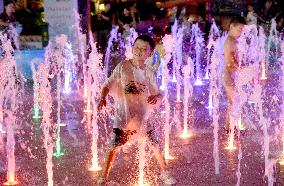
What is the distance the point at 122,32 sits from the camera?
1858 cm

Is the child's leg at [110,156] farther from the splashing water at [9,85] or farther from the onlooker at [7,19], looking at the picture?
the onlooker at [7,19]

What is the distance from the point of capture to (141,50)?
561 centimetres

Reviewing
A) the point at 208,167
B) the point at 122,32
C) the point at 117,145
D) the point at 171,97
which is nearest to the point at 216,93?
the point at 171,97

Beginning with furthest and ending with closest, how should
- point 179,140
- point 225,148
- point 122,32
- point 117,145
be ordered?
point 122,32 → point 179,140 → point 225,148 → point 117,145

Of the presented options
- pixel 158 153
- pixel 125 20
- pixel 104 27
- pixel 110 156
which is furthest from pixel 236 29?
pixel 104 27

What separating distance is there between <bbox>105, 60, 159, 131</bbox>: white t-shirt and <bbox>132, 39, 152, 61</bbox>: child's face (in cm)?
11

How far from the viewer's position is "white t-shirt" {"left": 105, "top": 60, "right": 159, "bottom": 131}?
5.66 m

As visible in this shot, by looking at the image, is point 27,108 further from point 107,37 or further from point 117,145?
point 107,37

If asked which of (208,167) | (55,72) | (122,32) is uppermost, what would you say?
(122,32)

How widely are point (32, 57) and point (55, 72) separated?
5.91ft

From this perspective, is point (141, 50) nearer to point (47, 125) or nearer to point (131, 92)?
point (131, 92)

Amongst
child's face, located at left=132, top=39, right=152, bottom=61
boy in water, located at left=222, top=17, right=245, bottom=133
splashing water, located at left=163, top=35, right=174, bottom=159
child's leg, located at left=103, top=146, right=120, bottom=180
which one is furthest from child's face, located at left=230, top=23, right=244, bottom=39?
child's leg, located at left=103, top=146, right=120, bottom=180

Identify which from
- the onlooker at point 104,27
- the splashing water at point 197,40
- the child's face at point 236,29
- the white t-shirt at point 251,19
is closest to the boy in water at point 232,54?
the child's face at point 236,29

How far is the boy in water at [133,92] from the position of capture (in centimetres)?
564
